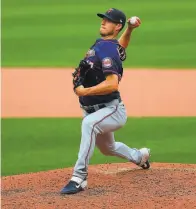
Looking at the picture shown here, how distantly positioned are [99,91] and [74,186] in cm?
78

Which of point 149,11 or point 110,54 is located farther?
point 149,11

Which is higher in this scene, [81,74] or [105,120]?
[81,74]

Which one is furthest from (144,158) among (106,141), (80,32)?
(80,32)

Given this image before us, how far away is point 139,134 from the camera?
8109mm

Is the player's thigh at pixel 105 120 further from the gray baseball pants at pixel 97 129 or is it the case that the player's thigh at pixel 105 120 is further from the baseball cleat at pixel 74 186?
the baseball cleat at pixel 74 186

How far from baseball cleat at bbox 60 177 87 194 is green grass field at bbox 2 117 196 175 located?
1.47 m

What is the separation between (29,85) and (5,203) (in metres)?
4.87

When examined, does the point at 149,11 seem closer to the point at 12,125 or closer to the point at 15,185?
the point at 12,125

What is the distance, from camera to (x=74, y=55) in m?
11.5

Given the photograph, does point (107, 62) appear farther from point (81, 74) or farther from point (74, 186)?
point (74, 186)

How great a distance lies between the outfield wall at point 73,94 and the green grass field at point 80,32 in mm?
534

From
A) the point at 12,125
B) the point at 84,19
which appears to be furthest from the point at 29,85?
the point at 84,19

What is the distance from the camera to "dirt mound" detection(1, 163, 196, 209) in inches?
206

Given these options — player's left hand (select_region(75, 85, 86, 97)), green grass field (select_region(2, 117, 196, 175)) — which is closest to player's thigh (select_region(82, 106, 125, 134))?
player's left hand (select_region(75, 85, 86, 97))
